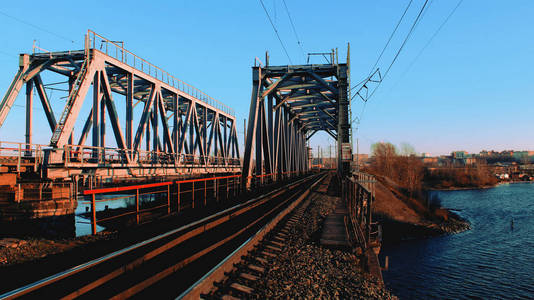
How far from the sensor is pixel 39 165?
13305 millimetres

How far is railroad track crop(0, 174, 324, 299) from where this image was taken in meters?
4.63

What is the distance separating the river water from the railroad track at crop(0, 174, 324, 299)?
10622 millimetres

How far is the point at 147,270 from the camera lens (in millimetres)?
5754

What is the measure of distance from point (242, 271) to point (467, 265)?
18.5 meters

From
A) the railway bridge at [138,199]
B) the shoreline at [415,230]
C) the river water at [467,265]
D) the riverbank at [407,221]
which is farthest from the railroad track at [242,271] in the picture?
the riverbank at [407,221]

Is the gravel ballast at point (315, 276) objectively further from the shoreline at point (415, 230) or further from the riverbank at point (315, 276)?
the shoreline at point (415, 230)

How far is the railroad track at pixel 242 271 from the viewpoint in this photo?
4758 millimetres

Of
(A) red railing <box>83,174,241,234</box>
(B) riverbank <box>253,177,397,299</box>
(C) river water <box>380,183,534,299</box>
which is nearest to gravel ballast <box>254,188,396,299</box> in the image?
(B) riverbank <box>253,177,397,299</box>

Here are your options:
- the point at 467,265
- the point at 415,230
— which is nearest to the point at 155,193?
the point at 467,265

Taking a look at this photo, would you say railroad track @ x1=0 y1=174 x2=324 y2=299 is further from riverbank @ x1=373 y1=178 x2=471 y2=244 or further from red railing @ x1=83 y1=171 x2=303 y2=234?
riverbank @ x1=373 y1=178 x2=471 y2=244

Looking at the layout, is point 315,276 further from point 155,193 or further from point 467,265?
point 467,265

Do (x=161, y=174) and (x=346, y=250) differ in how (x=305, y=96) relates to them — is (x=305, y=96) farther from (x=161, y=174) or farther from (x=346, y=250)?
(x=346, y=250)

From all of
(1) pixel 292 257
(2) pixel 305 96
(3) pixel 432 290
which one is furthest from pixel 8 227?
(2) pixel 305 96

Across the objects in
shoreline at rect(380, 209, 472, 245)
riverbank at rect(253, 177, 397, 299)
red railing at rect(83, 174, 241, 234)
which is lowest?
shoreline at rect(380, 209, 472, 245)
